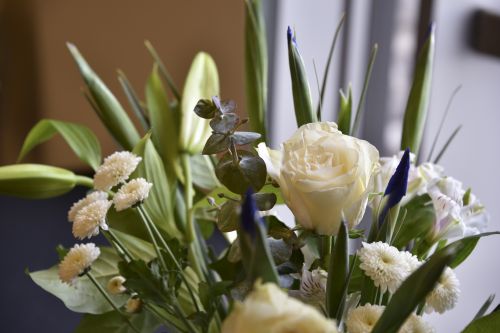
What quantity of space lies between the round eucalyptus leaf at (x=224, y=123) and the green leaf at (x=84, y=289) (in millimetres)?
170

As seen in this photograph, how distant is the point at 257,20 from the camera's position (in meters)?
0.52

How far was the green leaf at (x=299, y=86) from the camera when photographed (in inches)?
16.0

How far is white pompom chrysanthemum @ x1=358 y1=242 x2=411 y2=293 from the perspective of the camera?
1.06 ft

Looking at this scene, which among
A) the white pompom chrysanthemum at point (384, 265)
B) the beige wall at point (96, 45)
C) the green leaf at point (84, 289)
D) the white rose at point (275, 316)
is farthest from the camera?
the beige wall at point (96, 45)

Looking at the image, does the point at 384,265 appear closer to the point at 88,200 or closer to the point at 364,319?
the point at 364,319

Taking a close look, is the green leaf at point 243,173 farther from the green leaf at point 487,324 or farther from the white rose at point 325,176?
the green leaf at point 487,324

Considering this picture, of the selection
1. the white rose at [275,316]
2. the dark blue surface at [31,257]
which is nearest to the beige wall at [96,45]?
the dark blue surface at [31,257]

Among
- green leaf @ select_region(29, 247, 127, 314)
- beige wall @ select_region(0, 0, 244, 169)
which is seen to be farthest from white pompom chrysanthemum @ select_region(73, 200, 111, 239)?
beige wall @ select_region(0, 0, 244, 169)

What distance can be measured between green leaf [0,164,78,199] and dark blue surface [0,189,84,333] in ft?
1.18

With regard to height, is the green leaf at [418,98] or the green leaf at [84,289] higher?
the green leaf at [418,98]

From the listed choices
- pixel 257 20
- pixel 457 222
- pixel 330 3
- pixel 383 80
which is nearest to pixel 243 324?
pixel 457 222

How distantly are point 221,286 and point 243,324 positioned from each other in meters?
0.15

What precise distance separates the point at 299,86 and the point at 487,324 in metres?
0.17

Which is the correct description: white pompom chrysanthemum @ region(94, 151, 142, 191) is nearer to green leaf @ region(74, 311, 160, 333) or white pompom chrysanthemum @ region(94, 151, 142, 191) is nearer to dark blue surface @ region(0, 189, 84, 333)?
green leaf @ region(74, 311, 160, 333)
